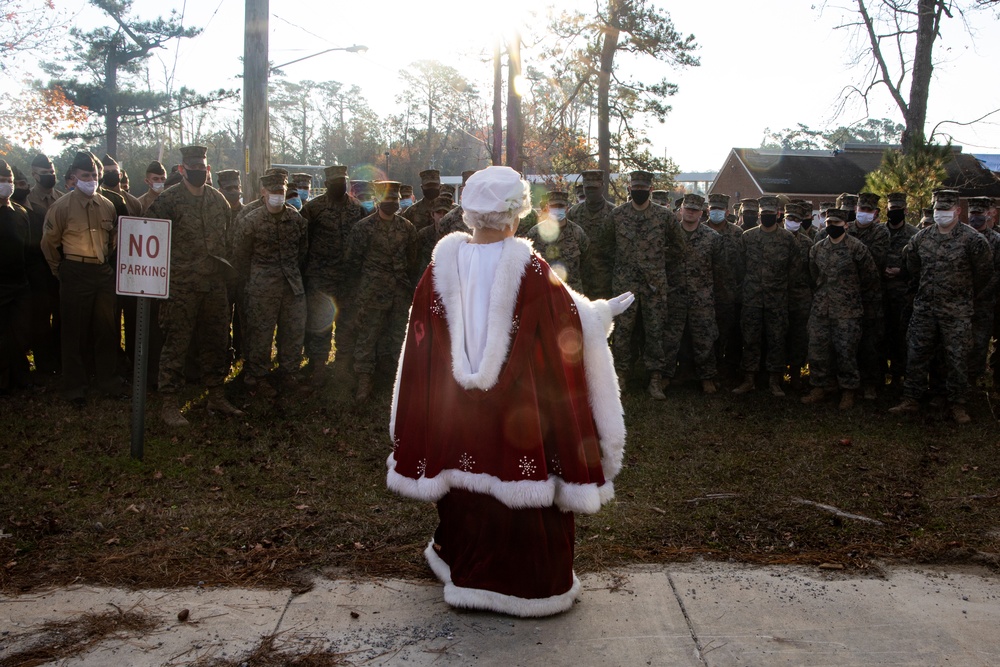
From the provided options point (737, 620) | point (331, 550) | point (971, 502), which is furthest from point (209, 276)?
point (971, 502)

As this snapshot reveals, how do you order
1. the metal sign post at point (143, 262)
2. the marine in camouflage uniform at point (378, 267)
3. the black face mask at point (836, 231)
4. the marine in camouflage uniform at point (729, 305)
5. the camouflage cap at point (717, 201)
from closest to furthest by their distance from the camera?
the metal sign post at point (143, 262) < the black face mask at point (836, 231) < the marine in camouflage uniform at point (378, 267) < the marine in camouflage uniform at point (729, 305) < the camouflage cap at point (717, 201)

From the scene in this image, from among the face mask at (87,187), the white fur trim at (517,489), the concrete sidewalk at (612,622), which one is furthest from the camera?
the face mask at (87,187)

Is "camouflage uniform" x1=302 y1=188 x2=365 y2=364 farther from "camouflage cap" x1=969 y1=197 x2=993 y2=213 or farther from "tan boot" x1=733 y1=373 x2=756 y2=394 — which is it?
"camouflage cap" x1=969 y1=197 x2=993 y2=213

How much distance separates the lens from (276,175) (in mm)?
8992

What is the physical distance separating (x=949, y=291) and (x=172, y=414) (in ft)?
26.1

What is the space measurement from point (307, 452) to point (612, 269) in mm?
4348

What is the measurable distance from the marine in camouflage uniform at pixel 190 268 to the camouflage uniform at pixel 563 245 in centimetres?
340

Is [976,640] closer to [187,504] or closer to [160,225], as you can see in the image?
[187,504]

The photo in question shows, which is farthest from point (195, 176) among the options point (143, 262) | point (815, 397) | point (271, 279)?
point (815, 397)

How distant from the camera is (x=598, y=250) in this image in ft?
33.5

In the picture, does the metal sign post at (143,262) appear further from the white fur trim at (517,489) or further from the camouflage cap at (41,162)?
the camouflage cap at (41,162)

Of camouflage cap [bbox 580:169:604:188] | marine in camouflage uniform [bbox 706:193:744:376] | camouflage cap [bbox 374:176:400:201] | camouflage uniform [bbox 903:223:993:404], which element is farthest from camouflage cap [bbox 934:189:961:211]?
camouflage cap [bbox 374:176:400:201]

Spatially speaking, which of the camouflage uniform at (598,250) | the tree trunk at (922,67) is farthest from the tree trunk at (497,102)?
the camouflage uniform at (598,250)

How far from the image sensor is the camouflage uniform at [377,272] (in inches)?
383
